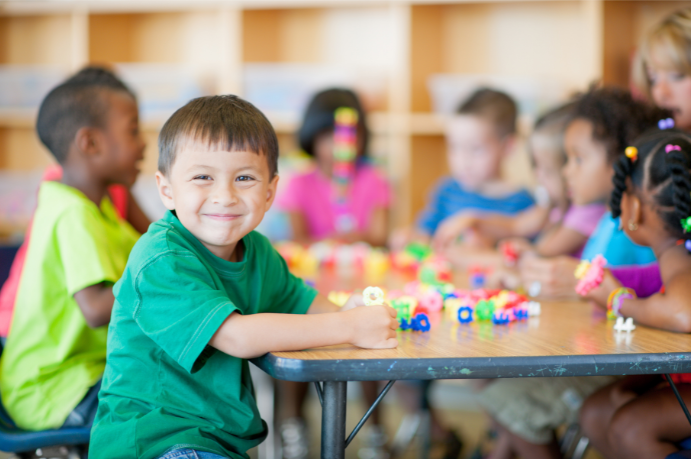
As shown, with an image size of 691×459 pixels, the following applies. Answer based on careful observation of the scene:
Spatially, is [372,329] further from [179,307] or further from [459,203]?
[459,203]

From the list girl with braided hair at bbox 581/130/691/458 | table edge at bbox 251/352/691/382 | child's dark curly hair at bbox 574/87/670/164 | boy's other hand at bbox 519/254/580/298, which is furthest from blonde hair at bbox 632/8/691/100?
table edge at bbox 251/352/691/382

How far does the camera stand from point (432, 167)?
3578 millimetres

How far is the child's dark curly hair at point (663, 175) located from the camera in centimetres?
123

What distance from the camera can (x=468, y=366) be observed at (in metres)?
0.96

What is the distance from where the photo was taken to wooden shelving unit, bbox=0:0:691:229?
3363mm

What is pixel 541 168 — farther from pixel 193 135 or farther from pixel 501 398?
pixel 193 135

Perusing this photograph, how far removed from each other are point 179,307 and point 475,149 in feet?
6.93

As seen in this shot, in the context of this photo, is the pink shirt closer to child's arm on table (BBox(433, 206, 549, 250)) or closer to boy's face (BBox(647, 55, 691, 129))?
child's arm on table (BBox(433, 206, 549, 250))

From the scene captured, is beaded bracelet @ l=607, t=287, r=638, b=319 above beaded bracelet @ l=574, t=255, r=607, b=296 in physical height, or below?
below

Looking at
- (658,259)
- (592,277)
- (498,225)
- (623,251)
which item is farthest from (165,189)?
(498,225)

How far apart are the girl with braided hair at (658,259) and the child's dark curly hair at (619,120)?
432 mm

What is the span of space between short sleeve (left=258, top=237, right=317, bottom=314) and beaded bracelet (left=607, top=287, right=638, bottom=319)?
593 mm

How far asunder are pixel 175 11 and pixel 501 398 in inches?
121

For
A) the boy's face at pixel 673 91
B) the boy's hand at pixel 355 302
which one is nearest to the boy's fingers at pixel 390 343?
the boy's hand at pixel 355 302
